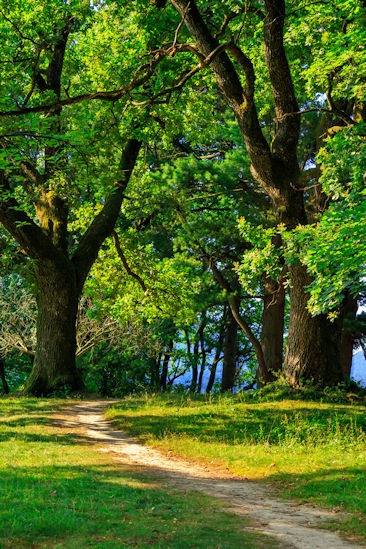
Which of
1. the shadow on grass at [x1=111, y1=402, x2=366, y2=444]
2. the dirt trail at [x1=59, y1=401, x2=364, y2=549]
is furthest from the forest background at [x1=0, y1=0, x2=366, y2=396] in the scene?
the dirt trail at [x1=59, y1=401, x2=364, y2=549]

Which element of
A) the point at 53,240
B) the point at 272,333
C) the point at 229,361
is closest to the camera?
the point at 53,240

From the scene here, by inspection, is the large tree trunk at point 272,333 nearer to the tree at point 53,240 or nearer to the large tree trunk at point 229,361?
the tree at point 53,240

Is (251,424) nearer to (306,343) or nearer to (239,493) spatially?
(306,343)

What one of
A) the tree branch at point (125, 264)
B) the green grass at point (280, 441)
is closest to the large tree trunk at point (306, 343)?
the green grass at point (280, 441)

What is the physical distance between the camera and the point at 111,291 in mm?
22578

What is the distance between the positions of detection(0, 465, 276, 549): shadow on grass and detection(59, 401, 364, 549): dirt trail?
1.22 feet

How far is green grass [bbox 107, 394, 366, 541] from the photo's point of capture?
7.69 metres

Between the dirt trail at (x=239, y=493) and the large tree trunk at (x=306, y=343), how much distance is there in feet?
17.5

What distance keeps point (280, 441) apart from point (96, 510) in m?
5.12

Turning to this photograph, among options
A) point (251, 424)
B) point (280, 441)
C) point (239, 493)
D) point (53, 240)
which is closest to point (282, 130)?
point (251, 424)

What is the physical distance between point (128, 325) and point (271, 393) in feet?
37.6

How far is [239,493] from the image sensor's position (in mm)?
7715

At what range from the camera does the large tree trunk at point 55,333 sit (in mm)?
17877

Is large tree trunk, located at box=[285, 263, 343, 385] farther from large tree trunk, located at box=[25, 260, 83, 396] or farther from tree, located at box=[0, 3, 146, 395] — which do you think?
large tree trunk, located at box=[25, 260, 83, 396]
